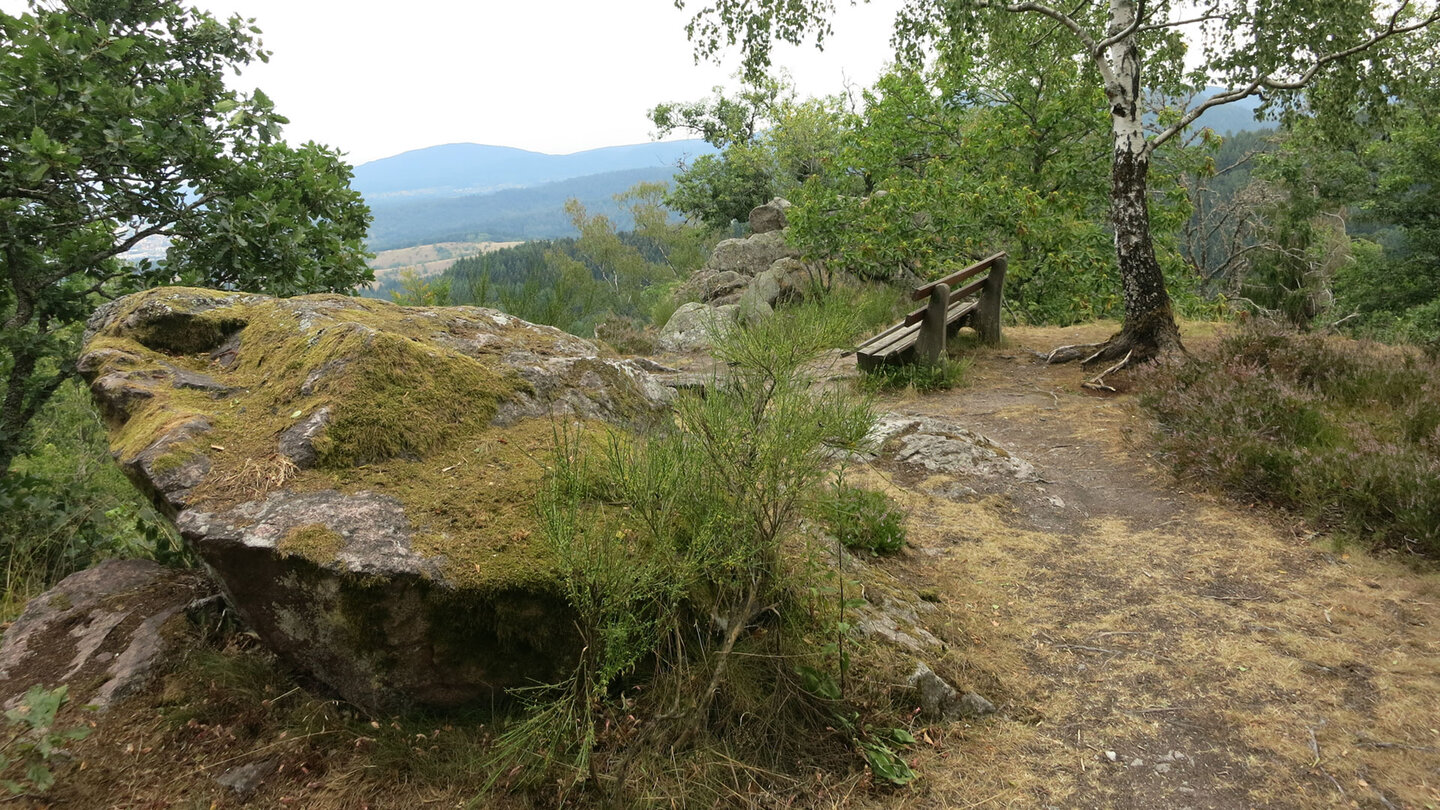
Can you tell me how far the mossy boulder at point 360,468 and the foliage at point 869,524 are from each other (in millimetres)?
1218

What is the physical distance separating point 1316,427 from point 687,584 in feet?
16.7

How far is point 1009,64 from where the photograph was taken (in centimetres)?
1286

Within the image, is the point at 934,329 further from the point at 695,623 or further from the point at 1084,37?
the point at 695,623

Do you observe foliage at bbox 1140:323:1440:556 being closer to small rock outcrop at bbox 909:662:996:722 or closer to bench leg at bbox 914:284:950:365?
bench leg at bbox 914:284:950:365

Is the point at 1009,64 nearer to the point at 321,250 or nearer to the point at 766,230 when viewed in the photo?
the point at 766,230

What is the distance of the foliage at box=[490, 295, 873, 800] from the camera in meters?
2.03

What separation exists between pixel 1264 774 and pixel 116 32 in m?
7.63

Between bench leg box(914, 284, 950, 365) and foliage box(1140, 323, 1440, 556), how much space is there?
2.10 meters

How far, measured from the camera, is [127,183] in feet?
13.9

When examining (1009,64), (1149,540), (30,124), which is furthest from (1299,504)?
(1009,64)

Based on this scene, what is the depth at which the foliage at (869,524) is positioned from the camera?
3762 millimetres

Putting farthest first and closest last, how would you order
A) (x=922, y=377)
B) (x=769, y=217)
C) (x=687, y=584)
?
(x=769, y=217) < (x=922, y=377) < (x=687, y=584)

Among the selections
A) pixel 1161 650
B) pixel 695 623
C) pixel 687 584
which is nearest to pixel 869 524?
pixel 1161 650

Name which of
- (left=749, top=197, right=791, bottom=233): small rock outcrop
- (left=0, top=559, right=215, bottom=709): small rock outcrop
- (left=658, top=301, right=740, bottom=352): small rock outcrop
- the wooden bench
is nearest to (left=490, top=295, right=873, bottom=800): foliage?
(left=0, top=559, right=215, bottom=709): small rock outcrop
